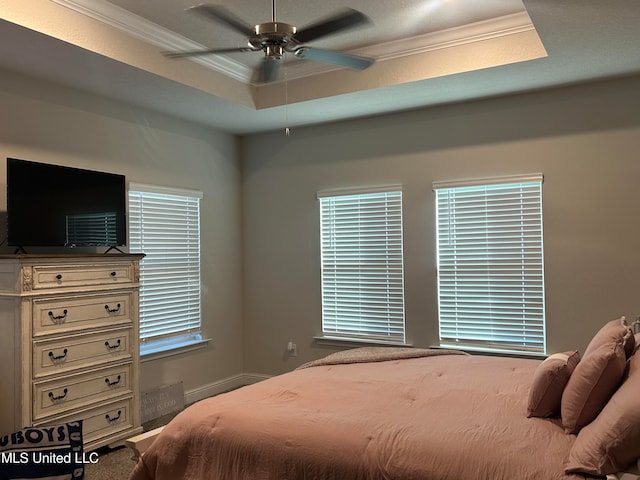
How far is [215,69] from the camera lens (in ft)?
13.9

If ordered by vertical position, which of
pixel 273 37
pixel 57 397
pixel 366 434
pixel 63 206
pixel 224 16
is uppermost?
pixel 224 16

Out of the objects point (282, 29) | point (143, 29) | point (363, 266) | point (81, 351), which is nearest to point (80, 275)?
point (81, 351)

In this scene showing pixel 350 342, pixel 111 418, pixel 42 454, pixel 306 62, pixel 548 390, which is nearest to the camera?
pixel 548 390

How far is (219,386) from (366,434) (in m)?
3.53

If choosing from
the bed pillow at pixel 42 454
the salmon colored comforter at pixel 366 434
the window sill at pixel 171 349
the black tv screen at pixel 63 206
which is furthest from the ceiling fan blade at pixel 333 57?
the window sill at pixel 171 349

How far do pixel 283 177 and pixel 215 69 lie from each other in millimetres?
1496

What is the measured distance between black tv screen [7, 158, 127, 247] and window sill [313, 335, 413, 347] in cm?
216

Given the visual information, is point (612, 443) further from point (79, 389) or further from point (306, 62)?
point (306, 62)

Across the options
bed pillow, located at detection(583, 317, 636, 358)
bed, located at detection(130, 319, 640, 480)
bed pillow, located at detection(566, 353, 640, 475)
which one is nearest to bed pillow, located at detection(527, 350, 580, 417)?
bed, located at detection(130, 319, 640, 480)

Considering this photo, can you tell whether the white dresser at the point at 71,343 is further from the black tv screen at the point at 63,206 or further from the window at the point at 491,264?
the window at the point at 491,264

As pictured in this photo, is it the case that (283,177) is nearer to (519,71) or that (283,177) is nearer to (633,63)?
(519,71)

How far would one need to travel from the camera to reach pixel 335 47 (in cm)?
411

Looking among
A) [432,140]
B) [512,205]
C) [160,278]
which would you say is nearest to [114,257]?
[160,278]

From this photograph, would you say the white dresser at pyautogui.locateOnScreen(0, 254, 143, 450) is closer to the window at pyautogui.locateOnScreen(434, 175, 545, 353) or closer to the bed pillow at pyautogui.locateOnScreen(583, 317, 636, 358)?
the window at pyautogui.locateOnScreen(434, 175, 545, 353)
